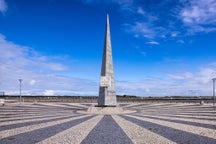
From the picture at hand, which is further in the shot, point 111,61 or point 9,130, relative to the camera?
point 111,61

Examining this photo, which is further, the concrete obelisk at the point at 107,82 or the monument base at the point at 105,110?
the concrete obelisk at the point at 107,82

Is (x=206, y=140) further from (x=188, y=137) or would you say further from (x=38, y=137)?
(x=38, y=137)

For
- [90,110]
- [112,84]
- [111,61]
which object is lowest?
[90,110]

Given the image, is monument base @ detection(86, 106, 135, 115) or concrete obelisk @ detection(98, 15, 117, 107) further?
concrete obelisk @ detection(98, 15, 117, 107)

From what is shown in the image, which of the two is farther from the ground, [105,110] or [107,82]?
[107,82]

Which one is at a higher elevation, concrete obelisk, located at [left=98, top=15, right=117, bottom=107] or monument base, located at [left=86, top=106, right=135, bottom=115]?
concrete obelisk, located at [left=98, top=15, right=117, bottom=107]

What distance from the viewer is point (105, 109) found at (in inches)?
1014

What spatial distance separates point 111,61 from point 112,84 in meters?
2.77

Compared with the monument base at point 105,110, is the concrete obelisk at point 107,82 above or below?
above

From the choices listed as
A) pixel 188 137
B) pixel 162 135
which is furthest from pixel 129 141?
pixel 188 137

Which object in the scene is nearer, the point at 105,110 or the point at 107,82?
the point at 105,110

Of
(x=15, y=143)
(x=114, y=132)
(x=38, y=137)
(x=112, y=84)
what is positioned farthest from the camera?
(x=112, y=84)

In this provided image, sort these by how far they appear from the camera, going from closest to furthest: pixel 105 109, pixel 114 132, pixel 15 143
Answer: pixel 15 143, pixel 114 132, pixel 105 109

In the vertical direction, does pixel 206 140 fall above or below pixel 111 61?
below
